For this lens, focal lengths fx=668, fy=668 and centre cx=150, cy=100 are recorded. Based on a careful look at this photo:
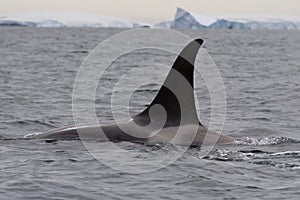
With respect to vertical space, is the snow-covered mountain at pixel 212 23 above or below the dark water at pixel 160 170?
above

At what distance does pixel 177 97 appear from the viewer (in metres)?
9.55

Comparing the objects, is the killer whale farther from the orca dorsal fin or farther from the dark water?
the dark water

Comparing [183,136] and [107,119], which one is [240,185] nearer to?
[183,136]

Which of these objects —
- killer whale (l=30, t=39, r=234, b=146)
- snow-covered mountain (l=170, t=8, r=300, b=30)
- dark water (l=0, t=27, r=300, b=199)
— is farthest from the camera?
snow-covered mountain (l=170, t=8, r=300, b=30)

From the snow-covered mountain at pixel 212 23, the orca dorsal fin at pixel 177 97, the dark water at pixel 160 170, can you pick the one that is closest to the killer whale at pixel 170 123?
the orca dorsal fin at pixel 177 97

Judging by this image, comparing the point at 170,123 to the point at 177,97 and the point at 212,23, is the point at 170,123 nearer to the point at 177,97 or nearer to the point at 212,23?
the point at 177,97

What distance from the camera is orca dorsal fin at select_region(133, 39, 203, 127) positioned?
945 centimetres

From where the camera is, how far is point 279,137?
1099 cm

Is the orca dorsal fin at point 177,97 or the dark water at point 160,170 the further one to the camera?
the orca dorsal fin at point 177,97

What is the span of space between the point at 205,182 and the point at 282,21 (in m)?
192

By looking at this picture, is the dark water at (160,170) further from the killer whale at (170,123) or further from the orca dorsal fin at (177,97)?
the orca dorsal fin at (177,97)

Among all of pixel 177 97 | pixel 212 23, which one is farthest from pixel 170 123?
pixel 212 23

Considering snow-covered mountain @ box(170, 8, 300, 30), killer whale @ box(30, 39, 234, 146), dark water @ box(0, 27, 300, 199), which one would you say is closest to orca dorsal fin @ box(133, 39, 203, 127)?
killer whale @ box(30, 39, 234, 146)

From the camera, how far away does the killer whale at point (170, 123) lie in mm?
9375
